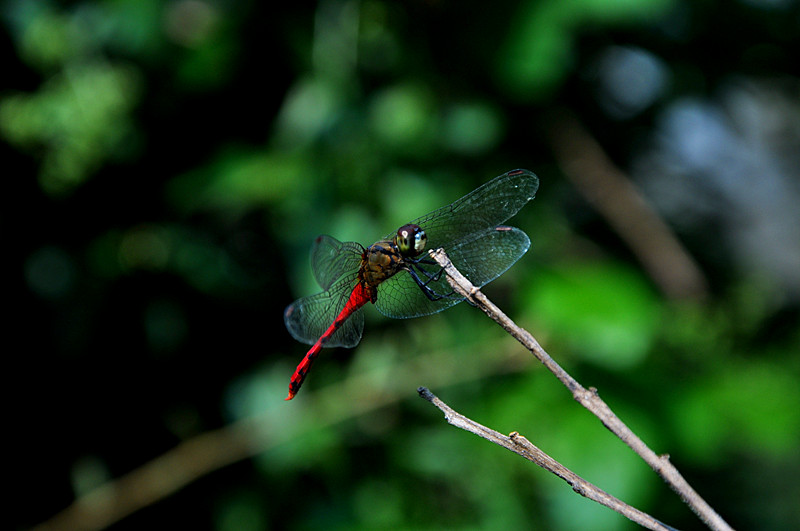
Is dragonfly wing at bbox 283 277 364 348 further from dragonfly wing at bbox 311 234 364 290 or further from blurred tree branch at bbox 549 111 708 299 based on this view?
blurred tree branch at bbox 549 111 708 299

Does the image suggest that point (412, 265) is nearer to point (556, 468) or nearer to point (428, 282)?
point (428, 282)

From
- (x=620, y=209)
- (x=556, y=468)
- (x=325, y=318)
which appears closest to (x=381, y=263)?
(x=325, y=318)

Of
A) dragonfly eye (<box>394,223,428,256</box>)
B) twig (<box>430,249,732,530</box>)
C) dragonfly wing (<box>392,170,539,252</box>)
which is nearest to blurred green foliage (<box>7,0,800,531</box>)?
dragonfly wing (<box>392,170,539,252</box>)

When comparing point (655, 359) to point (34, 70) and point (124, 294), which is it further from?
point (34, 70)

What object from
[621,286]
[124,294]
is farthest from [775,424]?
[124,294]

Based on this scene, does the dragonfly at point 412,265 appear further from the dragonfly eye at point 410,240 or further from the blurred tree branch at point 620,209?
the blurred tree branch at point 620,209

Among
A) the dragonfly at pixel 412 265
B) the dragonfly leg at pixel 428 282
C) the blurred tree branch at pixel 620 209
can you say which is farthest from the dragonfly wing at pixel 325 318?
the blurred tree branch at pixel 620 209

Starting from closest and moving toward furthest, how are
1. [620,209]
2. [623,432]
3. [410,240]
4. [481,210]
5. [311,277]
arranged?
[623,432] → [410,240] → [481,210] → [311,277] → [620,209]
